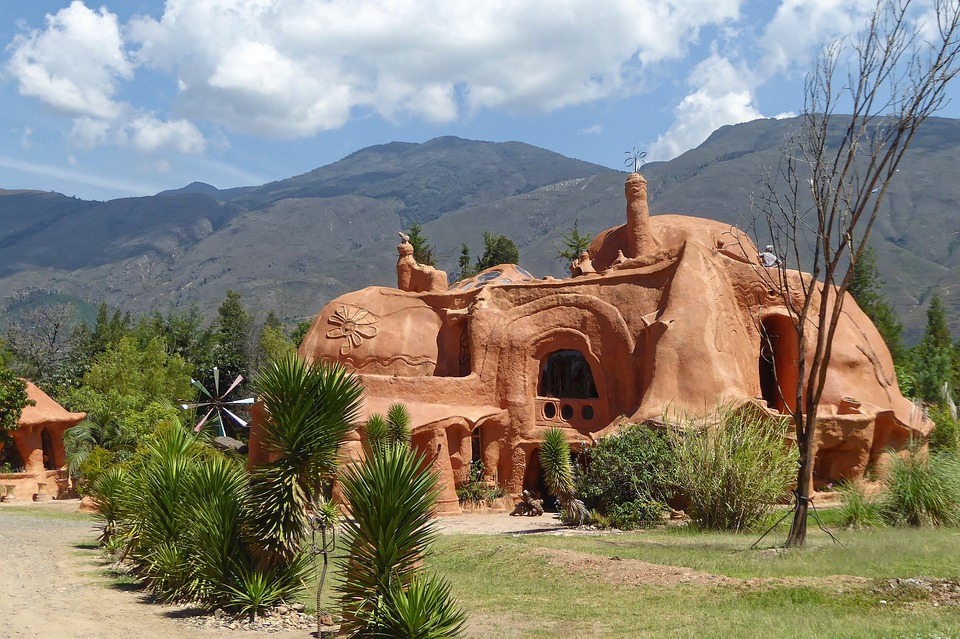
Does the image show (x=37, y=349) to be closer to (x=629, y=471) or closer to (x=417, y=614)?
(x=629, y=471)

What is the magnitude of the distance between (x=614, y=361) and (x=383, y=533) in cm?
1838

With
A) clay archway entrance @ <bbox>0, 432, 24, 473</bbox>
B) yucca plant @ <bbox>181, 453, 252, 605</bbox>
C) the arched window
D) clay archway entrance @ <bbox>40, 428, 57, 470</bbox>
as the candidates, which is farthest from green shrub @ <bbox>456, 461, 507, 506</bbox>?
clay archway entrance @ <bbox>40, 428, 57, 470</bbox>

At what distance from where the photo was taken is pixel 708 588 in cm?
1125

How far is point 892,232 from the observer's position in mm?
173250

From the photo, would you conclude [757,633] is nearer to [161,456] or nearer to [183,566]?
[183,566]

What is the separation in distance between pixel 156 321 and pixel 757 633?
55886 millimetres

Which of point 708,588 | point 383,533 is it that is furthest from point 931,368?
point 383,533

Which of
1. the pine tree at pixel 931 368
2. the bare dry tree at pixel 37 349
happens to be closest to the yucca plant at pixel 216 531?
the pine tree at pixel 931 368

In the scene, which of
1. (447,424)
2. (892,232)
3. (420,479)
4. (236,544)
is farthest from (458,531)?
(892,232)

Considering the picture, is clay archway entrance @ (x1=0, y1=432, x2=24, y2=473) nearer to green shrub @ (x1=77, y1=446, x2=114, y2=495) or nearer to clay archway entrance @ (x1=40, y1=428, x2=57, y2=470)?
clay archway entrance @ (x1=40, y1=428, x2=57, y2=470)

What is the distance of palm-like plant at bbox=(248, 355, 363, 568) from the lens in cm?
1047

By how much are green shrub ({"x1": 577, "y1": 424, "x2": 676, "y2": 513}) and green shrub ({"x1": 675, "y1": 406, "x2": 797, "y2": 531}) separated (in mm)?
1646

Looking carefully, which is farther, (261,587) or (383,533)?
(261,587)

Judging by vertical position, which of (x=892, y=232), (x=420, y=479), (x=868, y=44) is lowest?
(x=420, y=479)
